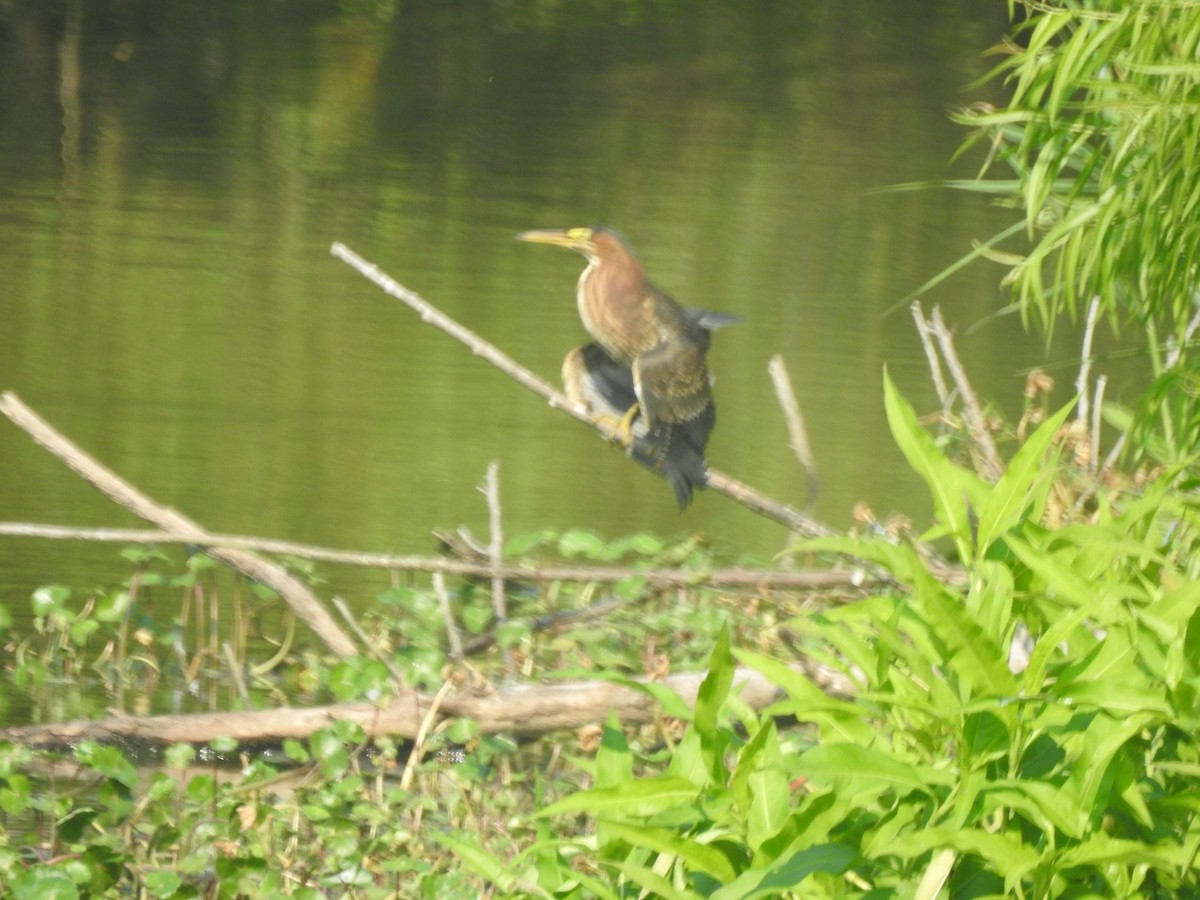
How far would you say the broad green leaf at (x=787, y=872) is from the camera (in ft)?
5.02

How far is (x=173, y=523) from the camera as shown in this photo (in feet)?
10.1

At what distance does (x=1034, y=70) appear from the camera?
2553 mm

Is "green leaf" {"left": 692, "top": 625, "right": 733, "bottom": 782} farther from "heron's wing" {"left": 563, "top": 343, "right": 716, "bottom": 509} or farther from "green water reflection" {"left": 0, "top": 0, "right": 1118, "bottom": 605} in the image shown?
"green water reflection" {"left": 0, "top": 0, "right": 1118, "bottom": 605}

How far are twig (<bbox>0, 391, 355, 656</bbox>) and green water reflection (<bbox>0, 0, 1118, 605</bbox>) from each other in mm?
798

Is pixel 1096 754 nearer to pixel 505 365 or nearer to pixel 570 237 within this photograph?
pixel 505 365

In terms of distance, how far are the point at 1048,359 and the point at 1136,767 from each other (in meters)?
4.72

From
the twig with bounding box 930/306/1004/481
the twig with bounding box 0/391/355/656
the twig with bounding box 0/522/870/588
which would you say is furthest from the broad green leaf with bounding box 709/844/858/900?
the twig with bounding box 930/306/1004/481

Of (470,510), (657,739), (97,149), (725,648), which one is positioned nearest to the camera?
(725,648)

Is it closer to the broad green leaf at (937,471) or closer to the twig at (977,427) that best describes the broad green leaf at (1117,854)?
the broad green leaf at (937,471)

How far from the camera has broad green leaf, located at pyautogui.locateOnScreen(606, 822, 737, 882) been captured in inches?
61.9

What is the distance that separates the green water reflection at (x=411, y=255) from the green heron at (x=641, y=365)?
72 centimetres

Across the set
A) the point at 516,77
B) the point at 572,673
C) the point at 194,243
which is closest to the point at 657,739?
the point at 572,673

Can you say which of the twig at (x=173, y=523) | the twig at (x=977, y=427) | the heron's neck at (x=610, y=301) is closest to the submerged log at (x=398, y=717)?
the twig at (x=173, y=523)

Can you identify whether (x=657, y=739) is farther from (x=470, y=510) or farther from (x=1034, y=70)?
(x=470, y=510)
